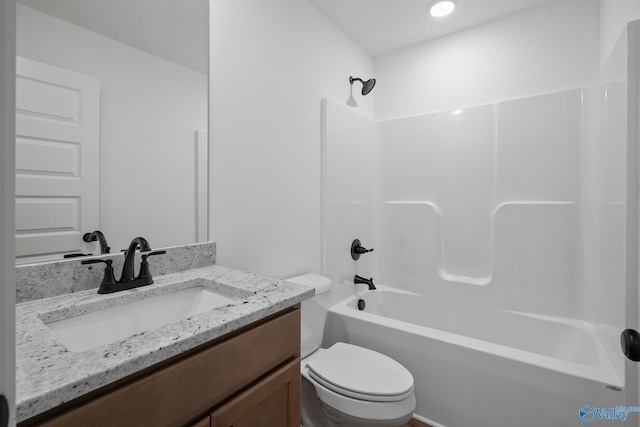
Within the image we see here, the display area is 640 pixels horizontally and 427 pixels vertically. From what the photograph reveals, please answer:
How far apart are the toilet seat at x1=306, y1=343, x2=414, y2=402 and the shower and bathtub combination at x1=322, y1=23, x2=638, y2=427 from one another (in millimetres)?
268

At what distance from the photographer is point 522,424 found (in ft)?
4.55

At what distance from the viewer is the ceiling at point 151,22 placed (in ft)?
3.25

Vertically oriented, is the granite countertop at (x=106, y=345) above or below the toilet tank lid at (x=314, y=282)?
above

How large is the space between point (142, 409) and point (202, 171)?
0.95 m

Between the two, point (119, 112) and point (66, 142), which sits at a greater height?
point (119, 112)

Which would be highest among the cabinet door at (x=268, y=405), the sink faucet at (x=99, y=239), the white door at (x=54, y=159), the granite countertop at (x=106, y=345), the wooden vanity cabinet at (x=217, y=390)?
the white door at (x=54, y=159)

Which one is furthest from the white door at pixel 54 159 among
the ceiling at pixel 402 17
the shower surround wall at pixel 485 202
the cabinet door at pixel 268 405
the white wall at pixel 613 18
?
the white wall at pixel 613 18

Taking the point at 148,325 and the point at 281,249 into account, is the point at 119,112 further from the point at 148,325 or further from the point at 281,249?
the point at 281,249

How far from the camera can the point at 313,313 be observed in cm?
169

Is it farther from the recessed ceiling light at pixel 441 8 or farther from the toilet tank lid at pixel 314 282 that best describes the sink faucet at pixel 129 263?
the recessed ceiling light at pixel 441 8

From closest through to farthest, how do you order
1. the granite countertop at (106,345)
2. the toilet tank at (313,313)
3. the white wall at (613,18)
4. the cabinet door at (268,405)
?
the granite countertop at (106,345) → the cabinet door at (268,405) → the white wall at (613,18) → the toilet tank at (313,313)

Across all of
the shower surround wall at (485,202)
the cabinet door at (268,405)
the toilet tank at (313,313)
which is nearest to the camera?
the cabinet door at (268,405)

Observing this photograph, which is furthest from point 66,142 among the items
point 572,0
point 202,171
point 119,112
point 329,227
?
point 572,0
